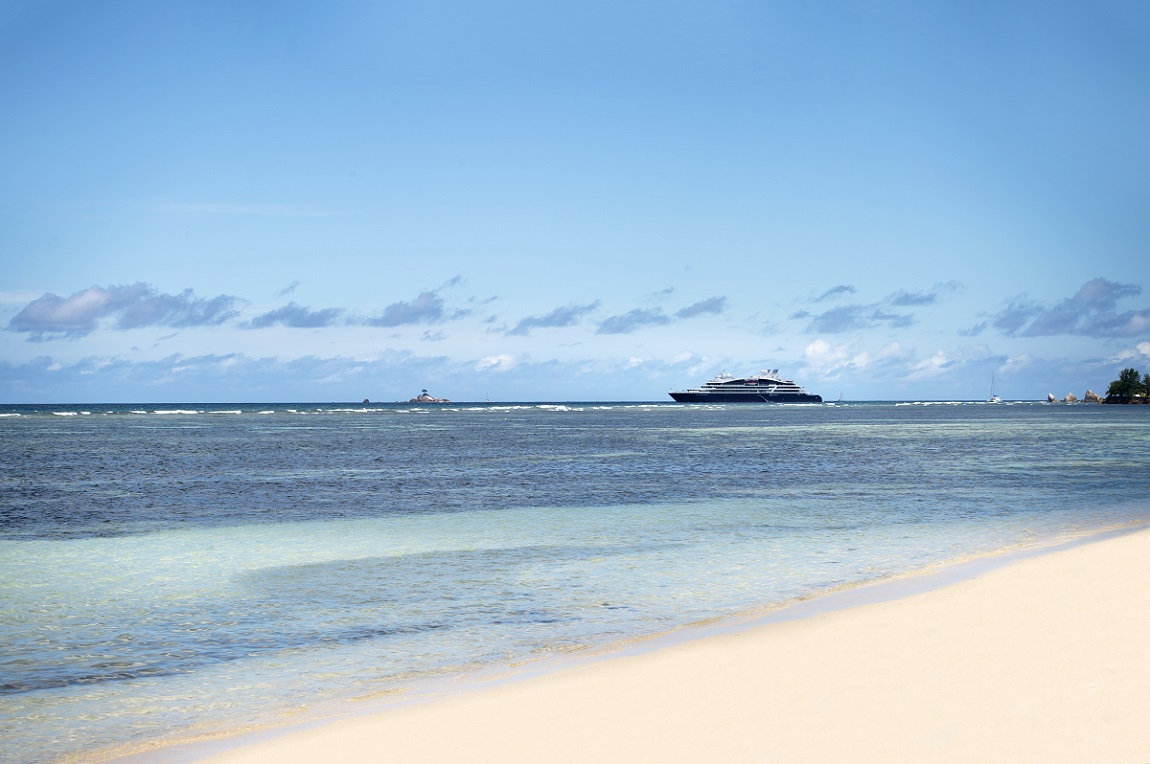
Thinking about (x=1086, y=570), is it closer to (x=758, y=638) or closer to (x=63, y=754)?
(x=758, y=638)

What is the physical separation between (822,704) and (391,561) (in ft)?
33.5

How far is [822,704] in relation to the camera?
Result: 7.62 meters

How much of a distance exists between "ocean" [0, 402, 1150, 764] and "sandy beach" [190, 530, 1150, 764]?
118 cm

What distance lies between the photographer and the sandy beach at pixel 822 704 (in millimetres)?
6578

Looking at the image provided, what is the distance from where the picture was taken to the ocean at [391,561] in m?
9.09

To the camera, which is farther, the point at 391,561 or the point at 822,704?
the point at 391,561

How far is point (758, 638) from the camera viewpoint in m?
10.2

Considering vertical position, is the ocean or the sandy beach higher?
the sandy beach

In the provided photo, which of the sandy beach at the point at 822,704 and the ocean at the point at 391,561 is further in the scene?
the ocean at the point at 391,561

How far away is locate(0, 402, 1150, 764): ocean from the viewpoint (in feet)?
29.8

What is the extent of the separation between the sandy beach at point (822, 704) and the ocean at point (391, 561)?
118cm

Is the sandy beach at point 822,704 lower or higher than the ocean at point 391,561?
higher

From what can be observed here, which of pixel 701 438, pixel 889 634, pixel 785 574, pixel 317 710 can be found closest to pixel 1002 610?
pixel 889 634

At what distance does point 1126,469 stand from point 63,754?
134 ft
